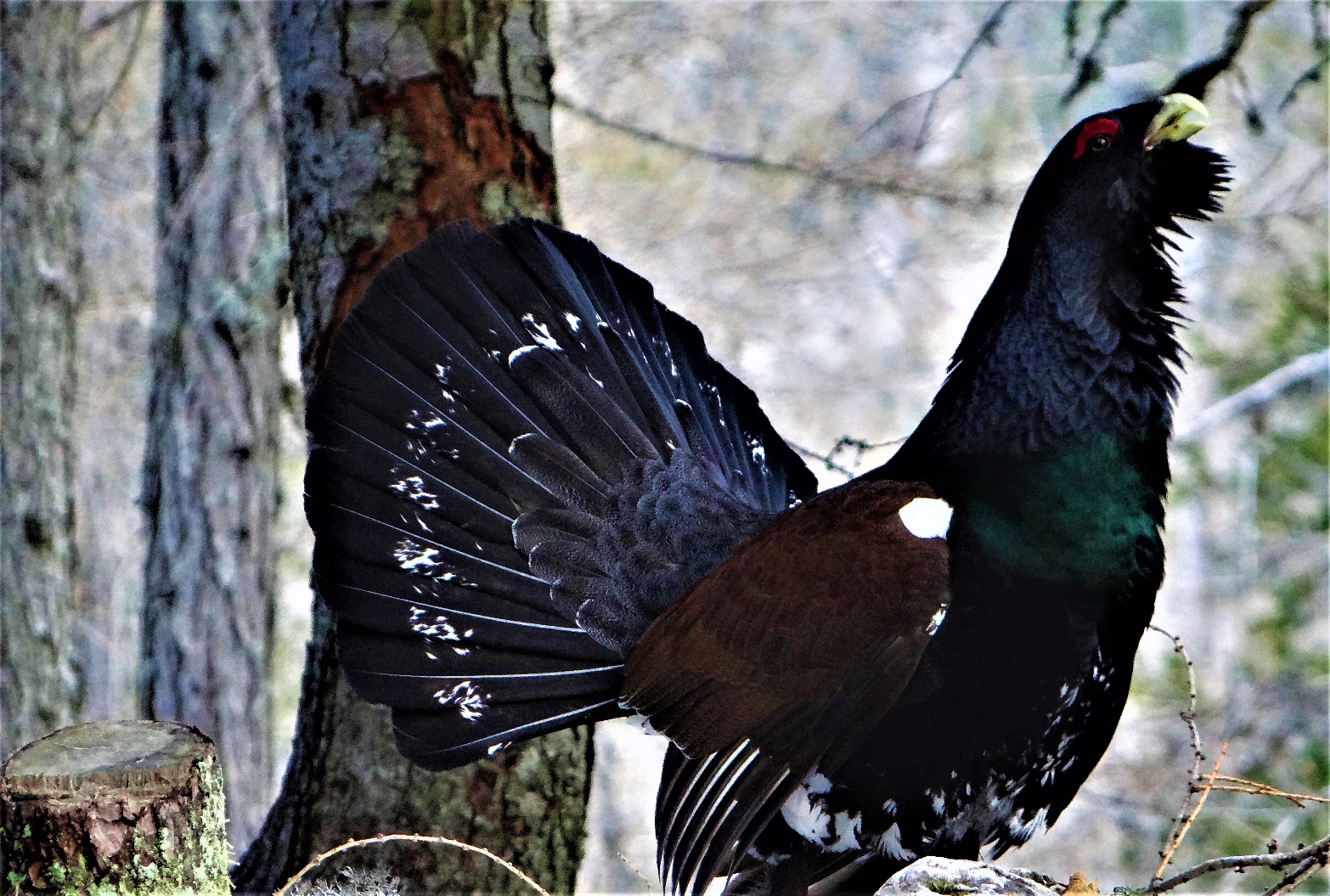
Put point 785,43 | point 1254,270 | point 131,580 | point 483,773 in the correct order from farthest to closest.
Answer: point 131,580
point 1254,270
point 785,43
point 483,773

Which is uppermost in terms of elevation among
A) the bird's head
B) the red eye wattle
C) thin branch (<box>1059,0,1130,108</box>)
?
thin branch (<box>1059,0,1130,108</box>)

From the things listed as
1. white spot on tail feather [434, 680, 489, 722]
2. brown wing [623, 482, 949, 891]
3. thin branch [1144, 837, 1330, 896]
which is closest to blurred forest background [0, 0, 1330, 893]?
brown wing [623, 482, 949, 891]

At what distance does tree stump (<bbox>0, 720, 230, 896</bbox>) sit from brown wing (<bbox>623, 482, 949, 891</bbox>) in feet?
3.00

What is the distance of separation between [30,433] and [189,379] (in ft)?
2.27

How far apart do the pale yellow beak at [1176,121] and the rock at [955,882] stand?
58.4 inches

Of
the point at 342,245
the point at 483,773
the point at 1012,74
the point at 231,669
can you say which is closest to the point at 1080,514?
the point at 483,773

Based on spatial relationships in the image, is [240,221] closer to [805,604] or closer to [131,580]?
[805,604]

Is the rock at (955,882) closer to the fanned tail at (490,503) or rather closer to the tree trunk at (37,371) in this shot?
the fanned tail at (490,503)

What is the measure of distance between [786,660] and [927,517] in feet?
1.30

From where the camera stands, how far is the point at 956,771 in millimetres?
2477

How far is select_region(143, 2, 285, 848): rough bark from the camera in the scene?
5.14 meters

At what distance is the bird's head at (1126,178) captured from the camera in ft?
8.67

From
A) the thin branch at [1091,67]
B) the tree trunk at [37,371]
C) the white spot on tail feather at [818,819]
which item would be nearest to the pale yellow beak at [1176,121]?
the thin branch at [1091,67]

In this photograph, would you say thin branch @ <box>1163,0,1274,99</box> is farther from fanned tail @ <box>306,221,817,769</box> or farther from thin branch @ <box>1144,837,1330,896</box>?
thin branch @ <box>1144,837,1330,896</box>
